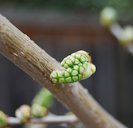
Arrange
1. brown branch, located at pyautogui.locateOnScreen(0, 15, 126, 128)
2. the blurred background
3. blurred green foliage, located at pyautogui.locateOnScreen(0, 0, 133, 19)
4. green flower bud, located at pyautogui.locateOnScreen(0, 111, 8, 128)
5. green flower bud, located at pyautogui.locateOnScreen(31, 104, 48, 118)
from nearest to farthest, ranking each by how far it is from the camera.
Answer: brown branch, located at pyautogui.locateOnScreen(0, 15, 126, 128) < green flower bud, located at pyautogui.locateOnScreen(0, 111, 8, 128) < green flower bud, located at pyautogui.locateOnScreen(31, 104, 48, 118) < the blurred background < blurred green foliage, located at pyautogui.locateOnScreen(0, 0, 133, 19)

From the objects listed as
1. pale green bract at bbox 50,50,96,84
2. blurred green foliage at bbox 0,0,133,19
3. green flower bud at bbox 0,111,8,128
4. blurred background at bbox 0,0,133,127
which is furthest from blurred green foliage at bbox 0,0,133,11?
pale green bract at bbox 50,50,96,84

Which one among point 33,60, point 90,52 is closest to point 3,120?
point 33,60

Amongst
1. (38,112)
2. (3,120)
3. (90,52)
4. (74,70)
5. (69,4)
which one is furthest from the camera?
(69,4)

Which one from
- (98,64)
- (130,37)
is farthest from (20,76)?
(130,37)

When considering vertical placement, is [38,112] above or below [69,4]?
below

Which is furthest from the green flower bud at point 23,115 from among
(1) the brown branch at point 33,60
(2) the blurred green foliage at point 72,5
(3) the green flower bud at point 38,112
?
(2) the blurred green foliage at point 72,5

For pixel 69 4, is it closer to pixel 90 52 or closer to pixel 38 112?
pixel 90 52

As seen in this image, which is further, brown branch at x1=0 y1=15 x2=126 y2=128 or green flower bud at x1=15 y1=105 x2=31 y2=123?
green flower bud at x1=15 y1=105 x2=31 y2=123

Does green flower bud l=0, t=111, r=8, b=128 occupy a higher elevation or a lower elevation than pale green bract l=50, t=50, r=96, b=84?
higher

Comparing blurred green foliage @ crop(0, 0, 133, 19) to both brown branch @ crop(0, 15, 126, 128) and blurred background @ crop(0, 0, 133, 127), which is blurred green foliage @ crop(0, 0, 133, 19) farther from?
brown branch @ crop(0, 15, 126, 128)

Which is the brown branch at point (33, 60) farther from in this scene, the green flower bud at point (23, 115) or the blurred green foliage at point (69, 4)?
the blurred green foliage at point (69, 4)

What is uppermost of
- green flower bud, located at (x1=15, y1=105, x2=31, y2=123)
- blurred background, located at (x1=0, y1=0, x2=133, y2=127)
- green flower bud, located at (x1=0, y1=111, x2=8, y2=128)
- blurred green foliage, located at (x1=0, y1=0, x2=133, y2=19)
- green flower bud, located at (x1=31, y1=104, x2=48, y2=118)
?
blurred green foliage, located at (x1=0, y1=0, x2=133, y2=19)
